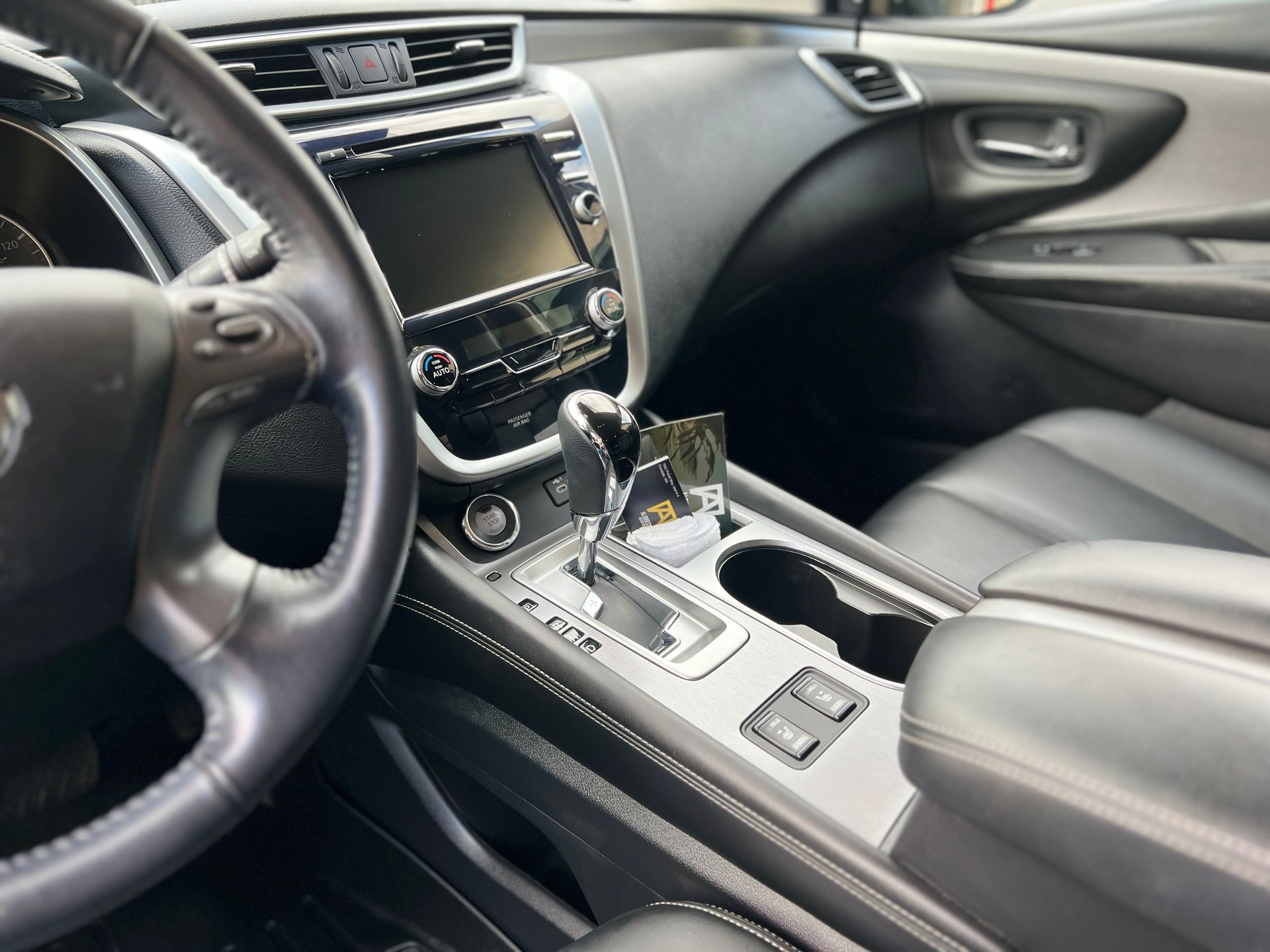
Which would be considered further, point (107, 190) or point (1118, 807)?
point (107, 190)

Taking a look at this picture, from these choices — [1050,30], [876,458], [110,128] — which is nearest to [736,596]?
[110,128]

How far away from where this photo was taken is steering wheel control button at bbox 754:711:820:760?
0.80m

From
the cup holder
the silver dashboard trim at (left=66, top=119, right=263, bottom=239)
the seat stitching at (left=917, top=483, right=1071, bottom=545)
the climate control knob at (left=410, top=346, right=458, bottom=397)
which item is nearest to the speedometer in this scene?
the silver dashboard trim at (left=66, top=119, right=263, bottom=239)

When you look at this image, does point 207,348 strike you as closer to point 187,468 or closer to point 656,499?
point 187,468

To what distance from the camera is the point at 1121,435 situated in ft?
4.69

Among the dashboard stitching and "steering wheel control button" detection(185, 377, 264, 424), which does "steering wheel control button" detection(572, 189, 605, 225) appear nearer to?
the dashboard stitching

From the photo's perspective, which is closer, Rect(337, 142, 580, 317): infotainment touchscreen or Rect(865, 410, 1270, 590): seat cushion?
Rect(337, 142, 580, 317): infotainment touchscreen

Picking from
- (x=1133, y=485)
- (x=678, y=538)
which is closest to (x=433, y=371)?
(x=678, y=538)

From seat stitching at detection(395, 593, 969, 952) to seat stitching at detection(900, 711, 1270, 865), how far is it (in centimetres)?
16

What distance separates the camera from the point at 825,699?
0.86 metres

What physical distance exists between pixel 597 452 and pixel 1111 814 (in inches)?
19.4

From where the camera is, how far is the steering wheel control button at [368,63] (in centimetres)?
101


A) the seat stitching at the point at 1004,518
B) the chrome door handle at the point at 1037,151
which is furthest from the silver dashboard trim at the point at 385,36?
the chrome door handle at the point at 1037,151

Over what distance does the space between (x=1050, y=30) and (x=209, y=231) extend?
5.13 ft
